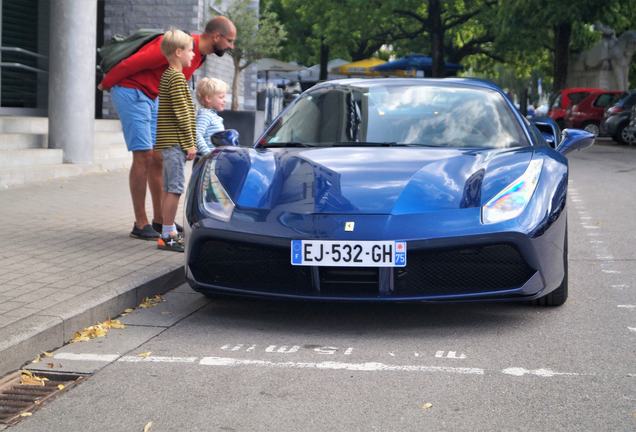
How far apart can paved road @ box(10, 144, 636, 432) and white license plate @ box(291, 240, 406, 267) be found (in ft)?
1.22

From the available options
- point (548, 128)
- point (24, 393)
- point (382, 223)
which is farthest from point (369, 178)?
point (548, 128)

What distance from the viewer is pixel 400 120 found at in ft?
21.7

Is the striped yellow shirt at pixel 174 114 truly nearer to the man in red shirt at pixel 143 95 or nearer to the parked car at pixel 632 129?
the man in red shirt at pixel 143 95

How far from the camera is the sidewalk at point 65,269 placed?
5191 millimetres

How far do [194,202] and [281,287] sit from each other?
750 mm

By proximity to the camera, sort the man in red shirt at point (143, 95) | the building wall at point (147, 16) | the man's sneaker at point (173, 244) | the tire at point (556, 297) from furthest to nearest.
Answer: the building wall at point (147, 16) → the man in red shirt at point (143, 95) → the man's sneaker at point (173, 244) → the tire at point (556, 297)

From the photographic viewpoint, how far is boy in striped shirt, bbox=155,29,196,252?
25.5ft

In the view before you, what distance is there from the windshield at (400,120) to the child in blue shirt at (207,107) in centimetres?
126

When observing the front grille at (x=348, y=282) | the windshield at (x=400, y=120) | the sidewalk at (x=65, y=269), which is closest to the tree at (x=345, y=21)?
the sidewalk at (x=65, y=269)

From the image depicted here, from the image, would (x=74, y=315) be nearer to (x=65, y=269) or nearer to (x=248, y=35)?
(x=65, y=269)

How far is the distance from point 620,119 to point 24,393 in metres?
27.6

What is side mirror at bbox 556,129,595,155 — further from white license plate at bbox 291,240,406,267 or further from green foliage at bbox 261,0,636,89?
green foliage at bbox 261,0,636,89

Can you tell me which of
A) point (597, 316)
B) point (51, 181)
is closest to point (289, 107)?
point (597, 316)

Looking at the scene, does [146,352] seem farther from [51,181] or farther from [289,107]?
[51,181]
